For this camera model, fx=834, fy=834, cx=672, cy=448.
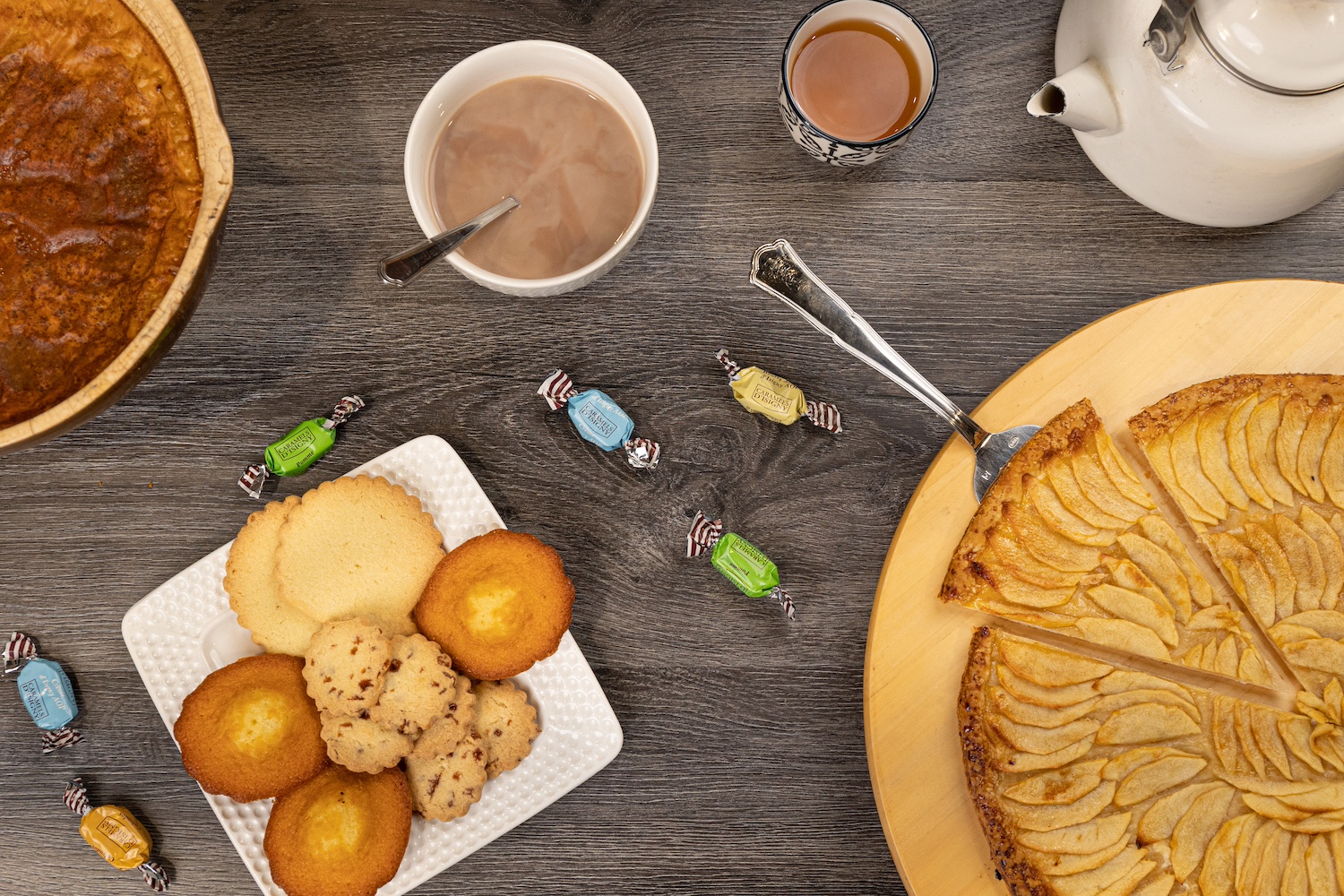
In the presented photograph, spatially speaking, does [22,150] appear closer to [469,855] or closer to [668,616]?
[668,616]

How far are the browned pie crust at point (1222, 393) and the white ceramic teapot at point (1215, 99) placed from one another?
1.15ft

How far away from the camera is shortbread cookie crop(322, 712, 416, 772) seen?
69.2 inches

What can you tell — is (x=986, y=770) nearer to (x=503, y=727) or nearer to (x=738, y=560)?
(x=738, y=560)

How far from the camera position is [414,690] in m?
1.76

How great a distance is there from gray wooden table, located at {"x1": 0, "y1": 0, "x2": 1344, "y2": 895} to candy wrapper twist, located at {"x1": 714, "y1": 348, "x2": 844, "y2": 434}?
62 millimetres

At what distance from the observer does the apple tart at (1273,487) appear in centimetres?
186

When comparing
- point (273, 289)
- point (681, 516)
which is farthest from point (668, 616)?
point (273, 289)

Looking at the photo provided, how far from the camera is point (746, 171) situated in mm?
2041

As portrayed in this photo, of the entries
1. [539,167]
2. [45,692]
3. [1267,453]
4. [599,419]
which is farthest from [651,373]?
[45,692]

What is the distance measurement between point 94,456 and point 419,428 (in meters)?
0.80

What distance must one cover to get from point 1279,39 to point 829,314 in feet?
3.10

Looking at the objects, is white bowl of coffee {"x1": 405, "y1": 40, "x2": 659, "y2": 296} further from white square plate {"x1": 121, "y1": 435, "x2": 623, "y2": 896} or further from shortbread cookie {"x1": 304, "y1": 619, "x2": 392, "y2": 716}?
shortbread cookie {"x1": 304, "y1": 619, "x2": 392, "y2": 716}

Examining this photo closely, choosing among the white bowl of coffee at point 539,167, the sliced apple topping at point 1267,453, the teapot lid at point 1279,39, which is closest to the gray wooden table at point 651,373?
the white bowl of coffee at point 539,167

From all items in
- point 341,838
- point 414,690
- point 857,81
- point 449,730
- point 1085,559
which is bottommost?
point 341,838
